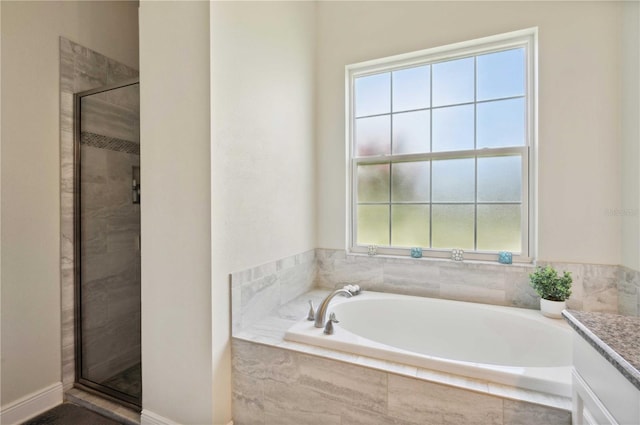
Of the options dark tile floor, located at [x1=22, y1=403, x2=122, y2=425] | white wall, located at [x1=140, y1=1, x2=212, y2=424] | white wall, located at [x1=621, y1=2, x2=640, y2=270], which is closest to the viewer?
white wall, located at [x1=140, y1=1, x2=212, y2=424]

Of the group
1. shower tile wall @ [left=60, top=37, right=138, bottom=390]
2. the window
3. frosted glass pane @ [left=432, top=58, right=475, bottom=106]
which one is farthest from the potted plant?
shower tile wall @ [left=60, top=37, right=138, bottom=390]

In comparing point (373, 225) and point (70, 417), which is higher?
point (373, 225)

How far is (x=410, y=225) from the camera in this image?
2379 mm

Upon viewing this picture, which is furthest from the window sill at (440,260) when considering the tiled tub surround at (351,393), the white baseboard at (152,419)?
the white baseboard at (152,419)

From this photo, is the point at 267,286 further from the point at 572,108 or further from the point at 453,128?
the point at 572,108

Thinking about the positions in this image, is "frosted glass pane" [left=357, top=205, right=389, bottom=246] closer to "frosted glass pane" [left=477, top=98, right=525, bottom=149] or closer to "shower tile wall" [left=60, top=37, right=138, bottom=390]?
"frosted glass pane" [left=477, top=98, right=525, bottom=149]

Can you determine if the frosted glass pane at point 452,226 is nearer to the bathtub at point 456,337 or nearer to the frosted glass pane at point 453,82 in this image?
the bathtub at point 456,337

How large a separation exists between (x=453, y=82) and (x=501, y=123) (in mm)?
457

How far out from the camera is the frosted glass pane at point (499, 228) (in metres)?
2.09

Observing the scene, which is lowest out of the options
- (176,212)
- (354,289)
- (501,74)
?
Answer: (354,289)

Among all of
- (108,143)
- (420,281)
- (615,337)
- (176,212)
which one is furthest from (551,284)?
(108,143)

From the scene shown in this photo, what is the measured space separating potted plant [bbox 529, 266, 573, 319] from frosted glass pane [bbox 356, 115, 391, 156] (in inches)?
52.0

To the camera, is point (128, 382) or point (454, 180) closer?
point (128, 382)

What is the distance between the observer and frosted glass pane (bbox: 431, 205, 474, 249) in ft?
7.24
